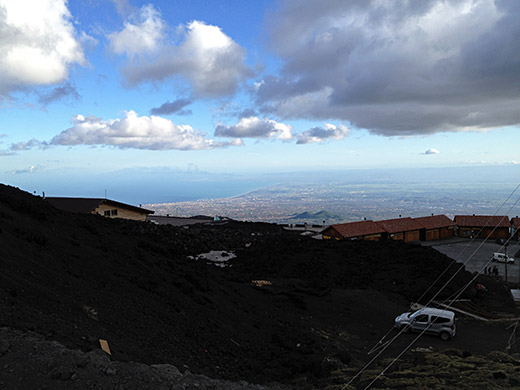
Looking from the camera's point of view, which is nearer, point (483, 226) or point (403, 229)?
point (403, 229)

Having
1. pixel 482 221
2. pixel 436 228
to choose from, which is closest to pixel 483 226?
Result: pixel 482 221

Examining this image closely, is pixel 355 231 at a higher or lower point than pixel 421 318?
higher

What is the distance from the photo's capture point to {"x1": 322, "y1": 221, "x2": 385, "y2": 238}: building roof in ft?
149

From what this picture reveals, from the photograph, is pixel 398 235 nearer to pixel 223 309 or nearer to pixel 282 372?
pixel 223 309

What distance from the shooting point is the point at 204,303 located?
15.7 meters

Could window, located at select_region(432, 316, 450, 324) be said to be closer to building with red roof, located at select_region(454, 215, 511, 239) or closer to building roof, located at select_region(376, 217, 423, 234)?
building roof, located at select_region(376, 217, 423, 234)

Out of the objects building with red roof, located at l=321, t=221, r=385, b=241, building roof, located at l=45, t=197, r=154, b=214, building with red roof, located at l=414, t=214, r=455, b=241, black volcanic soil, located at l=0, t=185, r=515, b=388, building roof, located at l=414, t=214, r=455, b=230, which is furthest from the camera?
building roof, located at l=414, t=214, r=455, b=230

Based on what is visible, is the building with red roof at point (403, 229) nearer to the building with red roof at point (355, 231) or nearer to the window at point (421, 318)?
the building with red roof at point (355, 231)

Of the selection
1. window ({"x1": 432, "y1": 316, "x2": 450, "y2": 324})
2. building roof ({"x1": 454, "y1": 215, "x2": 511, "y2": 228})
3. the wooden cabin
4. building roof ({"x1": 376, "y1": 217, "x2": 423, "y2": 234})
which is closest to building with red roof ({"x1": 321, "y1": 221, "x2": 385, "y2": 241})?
building roof ({"x1": 376, "y1": 217, "x2": 423, "y2": 234})

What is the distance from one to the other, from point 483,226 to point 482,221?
1.76 meters

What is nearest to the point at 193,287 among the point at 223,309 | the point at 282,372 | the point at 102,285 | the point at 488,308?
the point at 223,309

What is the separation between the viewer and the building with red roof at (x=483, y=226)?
53094 millimetres

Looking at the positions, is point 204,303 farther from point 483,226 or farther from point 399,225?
point 483,226

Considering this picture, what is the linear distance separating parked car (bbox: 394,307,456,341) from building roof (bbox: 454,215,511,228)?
140 feet
